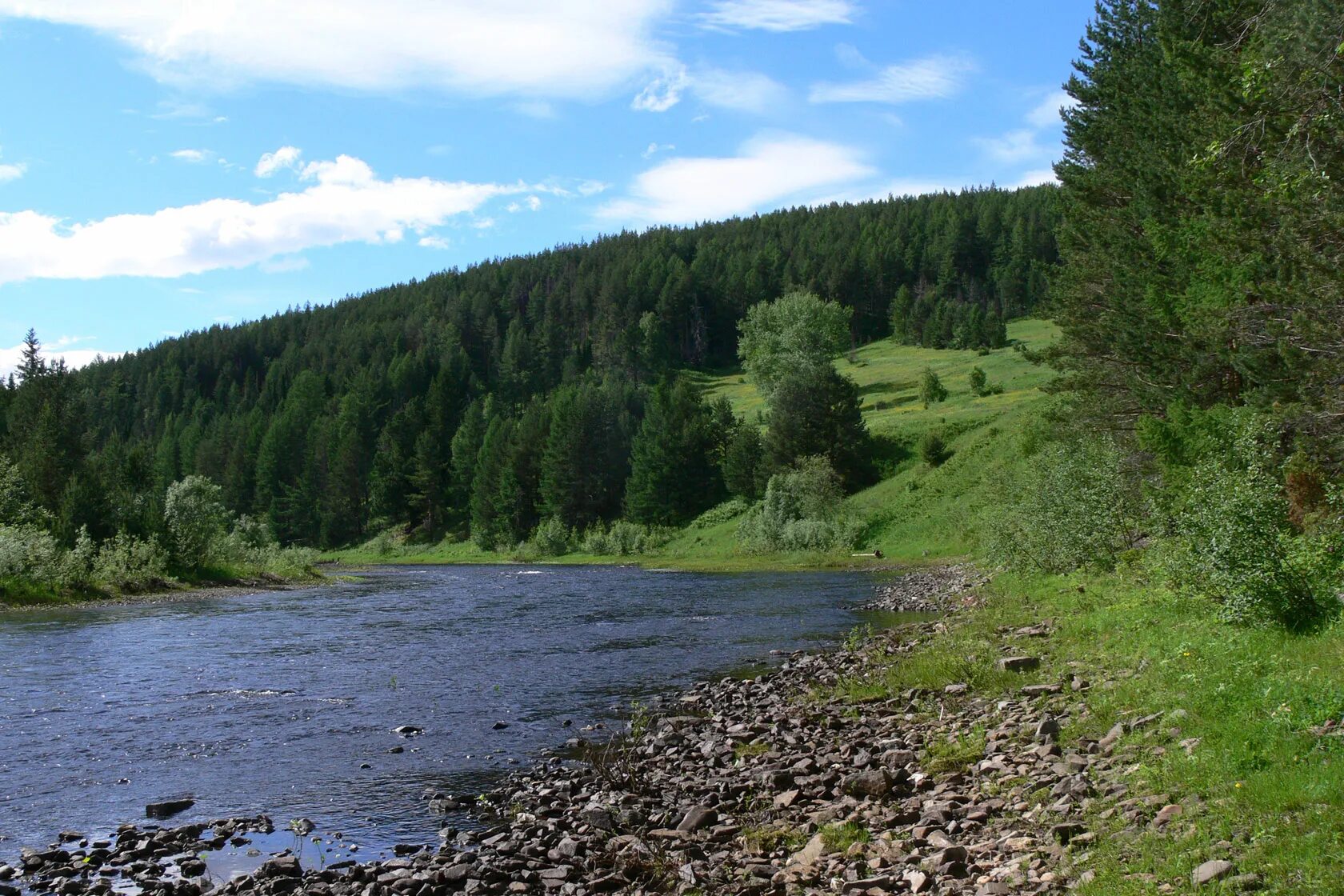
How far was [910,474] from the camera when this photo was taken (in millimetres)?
72188

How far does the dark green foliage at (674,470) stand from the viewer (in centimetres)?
8956

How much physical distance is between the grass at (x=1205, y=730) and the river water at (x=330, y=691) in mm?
6493

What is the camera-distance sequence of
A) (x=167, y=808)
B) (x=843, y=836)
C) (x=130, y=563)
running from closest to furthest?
(x=843, y=836)
(x=167, y=808)
(x=130, y=563)

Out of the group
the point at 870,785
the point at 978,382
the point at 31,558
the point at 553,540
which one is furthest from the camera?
A: the point at 978,382

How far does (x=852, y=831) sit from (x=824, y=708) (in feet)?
20.5

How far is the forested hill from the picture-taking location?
389 ft

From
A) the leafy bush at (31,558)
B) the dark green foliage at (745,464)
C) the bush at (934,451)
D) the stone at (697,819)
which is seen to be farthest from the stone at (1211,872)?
the dark green foliage at (745,464)

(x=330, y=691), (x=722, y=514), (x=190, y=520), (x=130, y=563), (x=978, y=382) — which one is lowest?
(x=722, y=514)

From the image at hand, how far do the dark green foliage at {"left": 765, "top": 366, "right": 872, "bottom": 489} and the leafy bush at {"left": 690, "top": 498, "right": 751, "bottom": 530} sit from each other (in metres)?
5.63

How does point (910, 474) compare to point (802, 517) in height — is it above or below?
above

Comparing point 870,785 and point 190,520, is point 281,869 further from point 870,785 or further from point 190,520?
point 190,520

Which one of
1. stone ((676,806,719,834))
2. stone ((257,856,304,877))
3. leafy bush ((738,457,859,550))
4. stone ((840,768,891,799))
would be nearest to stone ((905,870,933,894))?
stone ((840,768,891,799))

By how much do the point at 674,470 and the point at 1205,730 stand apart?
81182 millimetres

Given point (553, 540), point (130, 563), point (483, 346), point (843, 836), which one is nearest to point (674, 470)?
point (553, 540)
